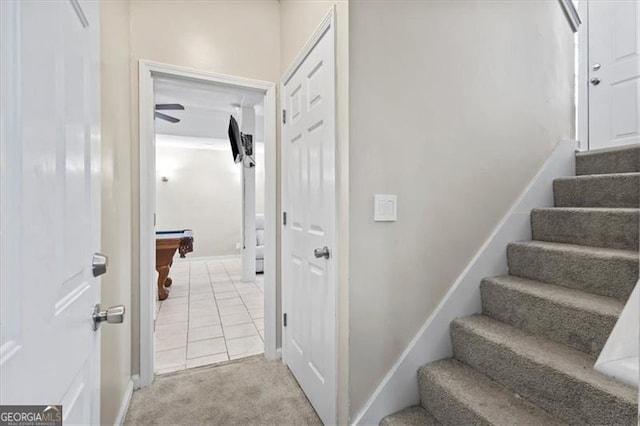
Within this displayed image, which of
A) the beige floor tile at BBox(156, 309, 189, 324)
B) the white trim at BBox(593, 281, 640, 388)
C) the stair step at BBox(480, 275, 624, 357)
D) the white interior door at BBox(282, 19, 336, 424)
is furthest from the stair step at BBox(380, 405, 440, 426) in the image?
the beige floor tile at BBox(156, 309, 189, 324)

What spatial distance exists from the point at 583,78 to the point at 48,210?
451 cm

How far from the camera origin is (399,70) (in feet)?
4.79

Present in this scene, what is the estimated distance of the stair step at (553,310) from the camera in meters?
1.16

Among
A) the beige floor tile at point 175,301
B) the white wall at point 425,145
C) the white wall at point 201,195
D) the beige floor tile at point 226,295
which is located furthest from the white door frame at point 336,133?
the white wall at point 201,195

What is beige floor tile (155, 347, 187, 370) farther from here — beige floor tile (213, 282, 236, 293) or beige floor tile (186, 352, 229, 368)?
beige floor tile (213, 282, 236, 293)

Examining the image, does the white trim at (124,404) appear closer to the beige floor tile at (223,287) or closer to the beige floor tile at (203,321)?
the beige floor tile at (203,321)

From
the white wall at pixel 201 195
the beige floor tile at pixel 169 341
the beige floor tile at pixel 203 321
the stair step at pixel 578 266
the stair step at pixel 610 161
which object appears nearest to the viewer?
the stair step at pixel 578 266

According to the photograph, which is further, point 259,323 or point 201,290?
point 201,290

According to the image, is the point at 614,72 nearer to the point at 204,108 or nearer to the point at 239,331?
the point at 239,331

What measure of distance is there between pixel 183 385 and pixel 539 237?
8.27ft

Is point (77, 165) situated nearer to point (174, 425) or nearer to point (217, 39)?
point (174, 425)

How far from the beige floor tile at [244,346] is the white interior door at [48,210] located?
167 centimetres

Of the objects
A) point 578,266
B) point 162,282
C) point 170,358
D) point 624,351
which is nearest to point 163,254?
point 162,282

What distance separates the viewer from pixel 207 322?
3078 mm
